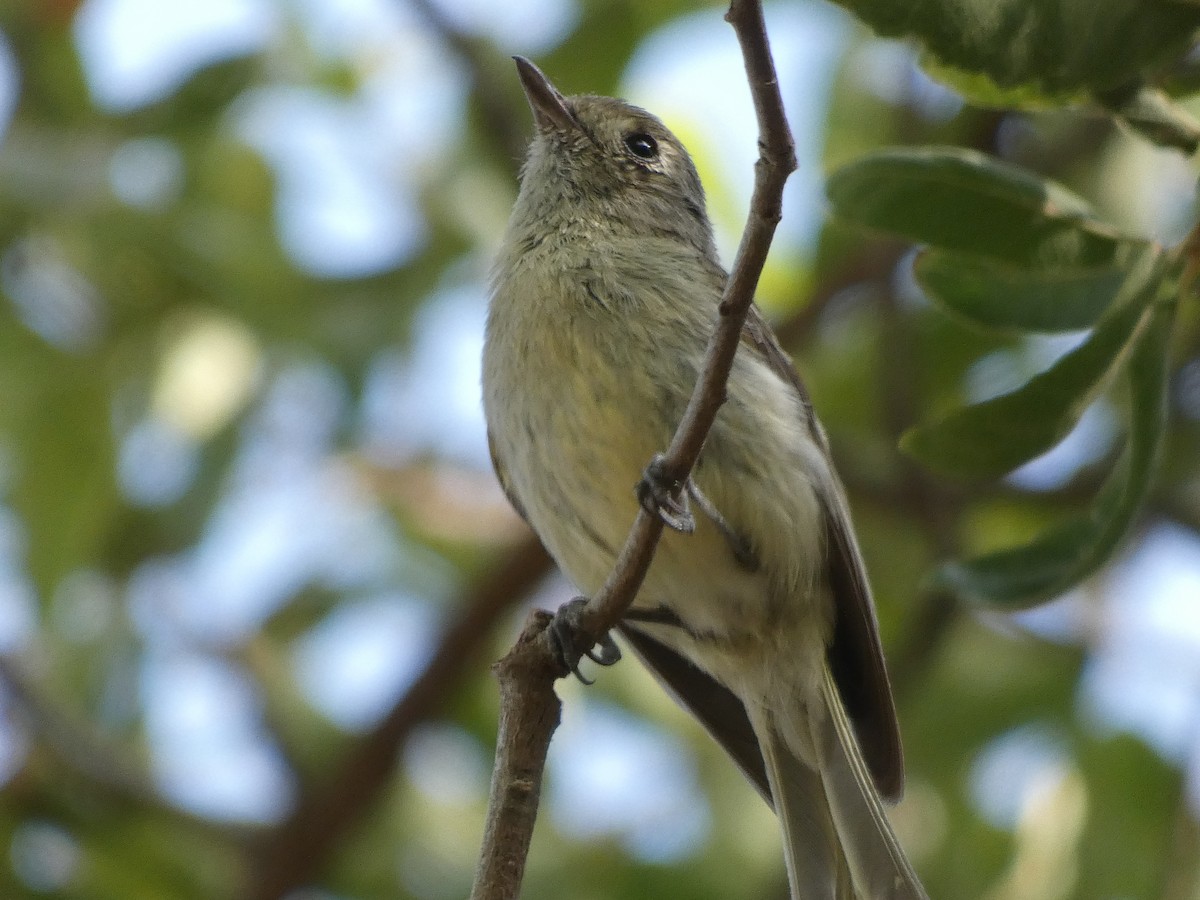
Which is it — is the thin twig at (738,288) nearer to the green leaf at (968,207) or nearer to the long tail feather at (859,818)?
the green leaf at (968,207)

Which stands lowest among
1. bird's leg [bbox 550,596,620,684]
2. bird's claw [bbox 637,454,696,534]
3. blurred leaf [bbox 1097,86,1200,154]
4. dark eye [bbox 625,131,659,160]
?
bird's leg [bbox 550,596,620,684]

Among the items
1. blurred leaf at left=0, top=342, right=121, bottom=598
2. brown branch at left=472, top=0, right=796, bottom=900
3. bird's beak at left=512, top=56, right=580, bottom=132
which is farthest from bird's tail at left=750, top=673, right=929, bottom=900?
blurred leaf at left=0, top=342, right=121, bottom=598

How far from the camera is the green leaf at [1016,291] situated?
2.74 meters

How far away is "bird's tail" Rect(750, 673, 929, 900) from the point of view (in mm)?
3670

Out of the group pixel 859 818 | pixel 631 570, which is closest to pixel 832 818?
pixel 859 818

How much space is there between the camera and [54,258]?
545cm

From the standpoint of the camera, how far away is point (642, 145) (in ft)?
15.1

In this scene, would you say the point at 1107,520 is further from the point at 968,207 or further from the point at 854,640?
the point at 854,640

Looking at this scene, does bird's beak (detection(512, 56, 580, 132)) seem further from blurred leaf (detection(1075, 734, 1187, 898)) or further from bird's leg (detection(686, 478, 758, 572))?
blurred leaf (detection(1075, 734, 1187, 898))

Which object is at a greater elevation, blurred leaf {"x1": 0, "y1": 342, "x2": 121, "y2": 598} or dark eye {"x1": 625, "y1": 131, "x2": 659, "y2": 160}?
dark eye {"x1": 625, "y1": 131, "x2": 659, "y2": 160}

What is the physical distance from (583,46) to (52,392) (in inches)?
83.6

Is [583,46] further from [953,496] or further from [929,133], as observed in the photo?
[953,496]

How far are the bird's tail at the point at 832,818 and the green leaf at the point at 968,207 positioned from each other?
1.52 meters

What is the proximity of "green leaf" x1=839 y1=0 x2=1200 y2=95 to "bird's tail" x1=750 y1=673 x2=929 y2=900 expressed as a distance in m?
1.92
